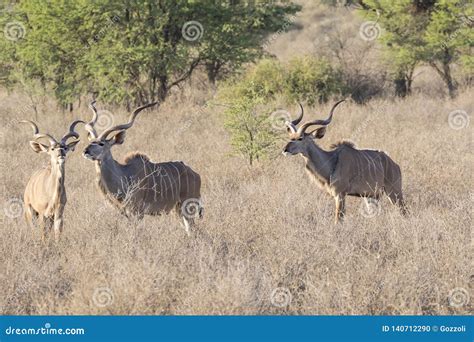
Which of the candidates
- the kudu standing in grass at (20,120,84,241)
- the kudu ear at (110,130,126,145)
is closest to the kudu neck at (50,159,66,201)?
the kudu standing in grass at (20,120,84,241)

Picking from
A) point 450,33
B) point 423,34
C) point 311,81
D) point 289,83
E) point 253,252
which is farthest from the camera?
point 423,34

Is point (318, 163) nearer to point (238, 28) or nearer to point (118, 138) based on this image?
point (118, 138)

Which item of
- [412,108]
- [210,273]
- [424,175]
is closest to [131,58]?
[412,108]

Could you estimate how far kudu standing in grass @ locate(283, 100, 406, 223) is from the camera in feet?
26.4

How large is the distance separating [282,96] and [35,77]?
6540 mm

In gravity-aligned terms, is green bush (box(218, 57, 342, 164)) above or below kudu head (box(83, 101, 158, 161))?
above

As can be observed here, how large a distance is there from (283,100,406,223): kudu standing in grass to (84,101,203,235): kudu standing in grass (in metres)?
1.36

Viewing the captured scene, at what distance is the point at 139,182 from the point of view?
672cm

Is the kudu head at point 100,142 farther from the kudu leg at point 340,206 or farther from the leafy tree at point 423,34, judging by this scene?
the leafy tree at point 423,34

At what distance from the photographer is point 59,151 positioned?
6.42 metres

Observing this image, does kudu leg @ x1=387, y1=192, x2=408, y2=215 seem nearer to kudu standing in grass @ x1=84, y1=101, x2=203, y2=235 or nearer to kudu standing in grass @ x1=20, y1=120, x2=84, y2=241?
kudu standing in grass @ x1=84, y1=101, x2=203, y2=235

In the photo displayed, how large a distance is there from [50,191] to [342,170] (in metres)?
3.45

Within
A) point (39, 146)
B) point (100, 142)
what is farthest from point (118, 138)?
point (39, 146)

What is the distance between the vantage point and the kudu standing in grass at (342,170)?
8.05 m
